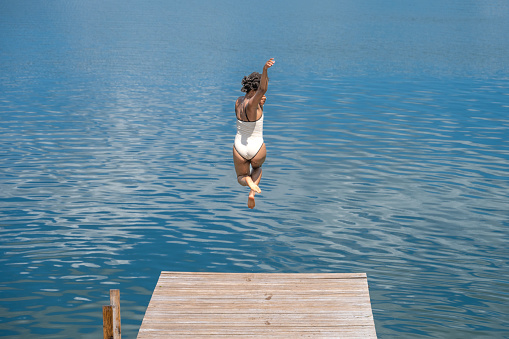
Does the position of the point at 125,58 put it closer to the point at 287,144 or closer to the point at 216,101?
the point at 216,101

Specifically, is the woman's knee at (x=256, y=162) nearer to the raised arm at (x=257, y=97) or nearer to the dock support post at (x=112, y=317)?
the raised arm at (x=257, y=97)

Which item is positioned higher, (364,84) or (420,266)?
(364,84)

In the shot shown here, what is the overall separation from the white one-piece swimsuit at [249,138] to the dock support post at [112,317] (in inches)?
127

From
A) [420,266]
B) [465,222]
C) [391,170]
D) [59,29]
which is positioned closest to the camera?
[420,266]

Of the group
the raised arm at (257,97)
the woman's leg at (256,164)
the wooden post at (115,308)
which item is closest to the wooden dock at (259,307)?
the wooden post at (115,308)

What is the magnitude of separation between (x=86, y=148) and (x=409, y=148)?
46.6 ft

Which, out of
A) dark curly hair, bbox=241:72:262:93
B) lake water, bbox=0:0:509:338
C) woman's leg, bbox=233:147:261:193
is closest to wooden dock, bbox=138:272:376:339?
lake water, bbox=0:0:509:338

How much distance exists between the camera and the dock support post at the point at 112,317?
11320 millimetres

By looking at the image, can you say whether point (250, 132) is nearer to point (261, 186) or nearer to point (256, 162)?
point (256, 162)

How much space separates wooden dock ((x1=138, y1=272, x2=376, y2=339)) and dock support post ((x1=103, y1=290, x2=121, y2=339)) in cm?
101

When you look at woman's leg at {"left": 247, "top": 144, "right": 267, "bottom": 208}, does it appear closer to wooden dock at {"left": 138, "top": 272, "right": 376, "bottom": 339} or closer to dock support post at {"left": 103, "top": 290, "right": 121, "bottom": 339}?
wooden dock at {"left": 138, "top": 272, "right": 376, "bottom": 339}

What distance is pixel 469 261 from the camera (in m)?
19.7

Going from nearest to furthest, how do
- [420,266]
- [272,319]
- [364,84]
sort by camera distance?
[272,319] → [420,266] → [364,84]

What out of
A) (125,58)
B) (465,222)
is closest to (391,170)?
(465,222)
